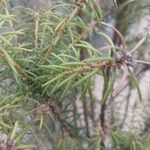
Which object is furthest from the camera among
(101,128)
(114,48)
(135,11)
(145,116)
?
(145,116)

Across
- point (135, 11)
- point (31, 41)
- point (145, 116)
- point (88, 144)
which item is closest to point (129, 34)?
point (135, 11)

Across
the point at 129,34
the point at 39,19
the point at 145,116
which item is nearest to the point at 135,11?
the point at 129,34

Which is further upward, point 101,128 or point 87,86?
point 87,86

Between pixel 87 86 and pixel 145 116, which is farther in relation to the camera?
pixel 145 116

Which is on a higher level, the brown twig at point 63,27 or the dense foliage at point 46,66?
the brown twig at point 63,27

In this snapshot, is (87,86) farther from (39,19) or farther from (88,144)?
(88,144)

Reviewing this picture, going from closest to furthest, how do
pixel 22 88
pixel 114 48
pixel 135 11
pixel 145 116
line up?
pixel 114 48, pixel 22 88, pixel 135 11, pixel 145 116

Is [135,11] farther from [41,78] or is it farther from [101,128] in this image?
[41,78]

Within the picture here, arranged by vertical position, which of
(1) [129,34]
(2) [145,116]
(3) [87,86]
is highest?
(3) [87,86]

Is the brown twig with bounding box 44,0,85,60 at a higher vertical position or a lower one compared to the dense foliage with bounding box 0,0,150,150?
higher
